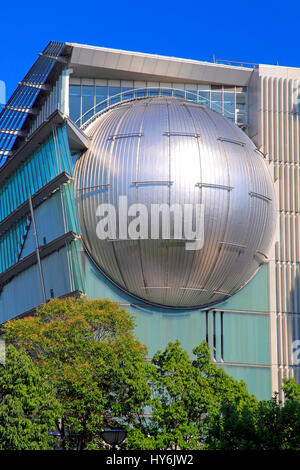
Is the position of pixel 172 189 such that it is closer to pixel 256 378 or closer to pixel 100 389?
pixel 256 378

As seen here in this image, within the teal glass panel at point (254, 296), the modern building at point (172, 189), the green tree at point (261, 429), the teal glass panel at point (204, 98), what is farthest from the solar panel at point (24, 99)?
the green tree at point (261, 429)

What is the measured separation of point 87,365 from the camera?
49.7 metres

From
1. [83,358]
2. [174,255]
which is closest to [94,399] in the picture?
[83,358]

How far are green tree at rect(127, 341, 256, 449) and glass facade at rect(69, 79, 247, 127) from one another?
2328 centimetres

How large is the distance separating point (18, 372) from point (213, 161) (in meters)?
24.0

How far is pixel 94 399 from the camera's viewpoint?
1917 inches

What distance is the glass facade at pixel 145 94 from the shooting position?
225 feet

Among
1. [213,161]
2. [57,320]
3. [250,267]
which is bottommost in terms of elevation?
[57,320]

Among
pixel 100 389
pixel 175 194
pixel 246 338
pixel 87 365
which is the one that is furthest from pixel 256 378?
pixel 87 365

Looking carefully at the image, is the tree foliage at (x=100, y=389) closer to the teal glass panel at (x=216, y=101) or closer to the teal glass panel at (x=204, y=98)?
the teal glass panel at (x=204, y=98)

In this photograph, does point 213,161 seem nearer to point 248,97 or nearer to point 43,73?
point 248,97

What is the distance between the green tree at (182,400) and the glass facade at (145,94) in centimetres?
2328

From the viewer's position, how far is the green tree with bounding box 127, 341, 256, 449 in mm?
47875
